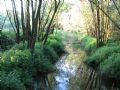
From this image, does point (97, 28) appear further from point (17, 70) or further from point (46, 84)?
point (17, 70)

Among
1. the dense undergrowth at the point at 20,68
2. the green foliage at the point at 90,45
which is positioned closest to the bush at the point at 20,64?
the dense undergrowth at the point at 20,68

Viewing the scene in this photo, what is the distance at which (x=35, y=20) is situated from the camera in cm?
1877

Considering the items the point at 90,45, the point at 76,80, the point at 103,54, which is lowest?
the point at 76,80

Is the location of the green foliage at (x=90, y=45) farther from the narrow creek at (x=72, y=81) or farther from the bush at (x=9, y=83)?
the bush at (x=9, y=83)

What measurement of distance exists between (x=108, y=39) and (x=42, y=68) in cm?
1186

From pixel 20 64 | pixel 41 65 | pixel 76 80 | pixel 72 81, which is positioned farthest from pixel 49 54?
pixel 20 64

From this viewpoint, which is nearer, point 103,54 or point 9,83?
point 9,83

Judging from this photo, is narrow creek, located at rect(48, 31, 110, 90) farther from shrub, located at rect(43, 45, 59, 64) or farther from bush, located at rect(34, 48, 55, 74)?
shrub, located at rect(43, 45, 59, 64)

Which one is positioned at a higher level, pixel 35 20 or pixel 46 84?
pixel 35 20

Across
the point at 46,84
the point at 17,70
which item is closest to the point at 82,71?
the point at 46,84

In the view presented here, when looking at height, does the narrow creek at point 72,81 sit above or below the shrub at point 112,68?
below

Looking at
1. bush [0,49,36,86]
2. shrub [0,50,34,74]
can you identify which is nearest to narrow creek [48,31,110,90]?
bush [0,49,36,86]

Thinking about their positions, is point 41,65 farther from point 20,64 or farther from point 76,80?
point 20,64

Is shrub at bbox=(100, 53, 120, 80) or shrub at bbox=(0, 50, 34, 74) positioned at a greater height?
shrub at bbox=(0, 50, 34, 74)
